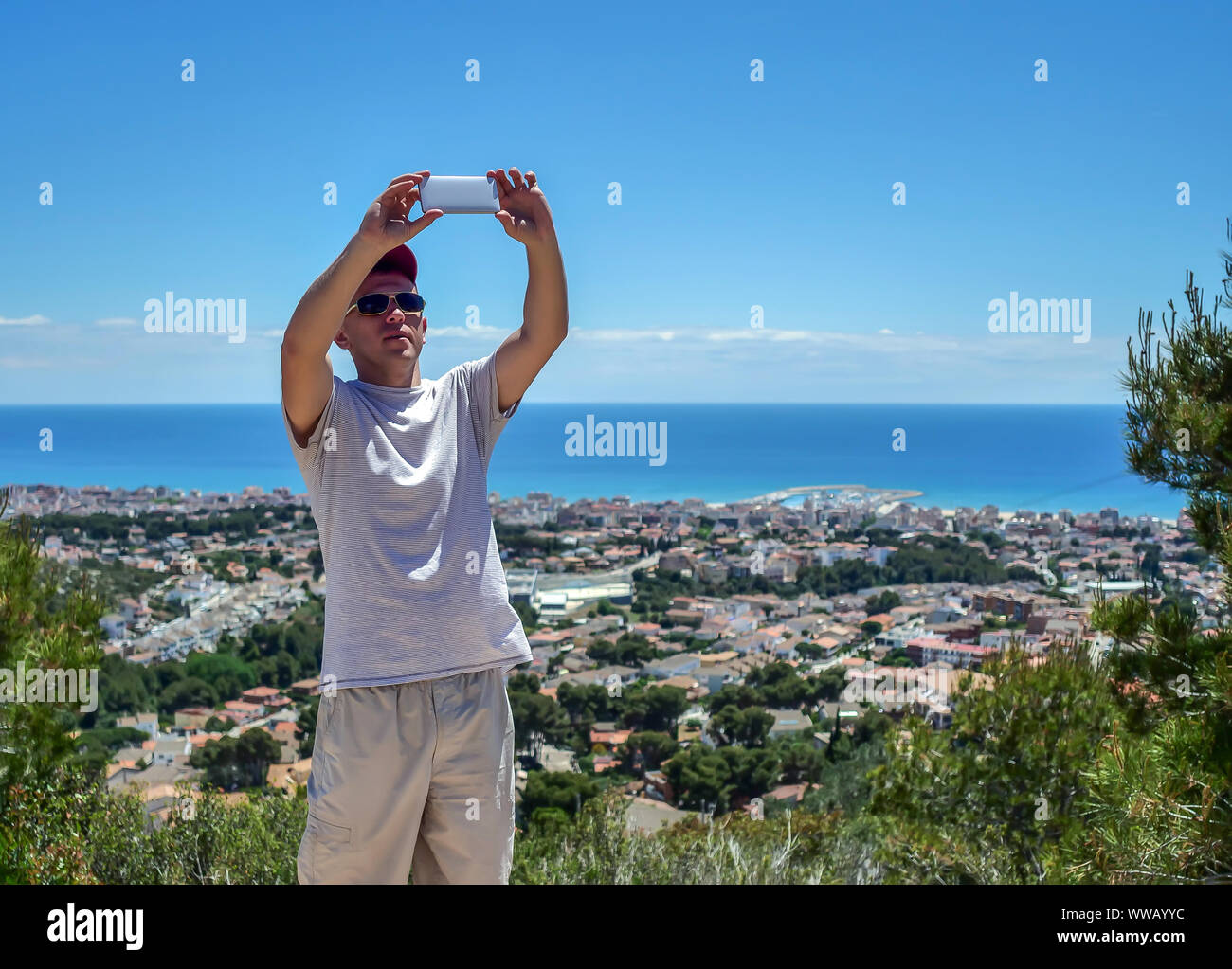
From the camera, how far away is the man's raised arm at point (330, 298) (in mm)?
1488

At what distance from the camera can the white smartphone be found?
163 centimetres

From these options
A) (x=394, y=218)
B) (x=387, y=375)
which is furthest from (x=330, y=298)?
(x=387, y=375)

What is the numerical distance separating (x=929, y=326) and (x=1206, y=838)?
22846 mm

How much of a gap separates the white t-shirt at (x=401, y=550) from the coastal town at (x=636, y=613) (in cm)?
519

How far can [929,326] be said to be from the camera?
24656 mm

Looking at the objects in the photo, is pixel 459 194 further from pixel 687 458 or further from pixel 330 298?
pixel 687 458

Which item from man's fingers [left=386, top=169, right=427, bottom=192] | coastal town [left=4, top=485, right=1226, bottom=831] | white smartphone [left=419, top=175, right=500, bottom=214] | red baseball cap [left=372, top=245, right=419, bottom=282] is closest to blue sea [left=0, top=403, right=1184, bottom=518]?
coastal town [left=4, top=485, right=1226, bottom=831]

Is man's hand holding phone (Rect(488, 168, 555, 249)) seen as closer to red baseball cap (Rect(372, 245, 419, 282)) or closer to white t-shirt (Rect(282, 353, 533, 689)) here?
red baseball cap (Rect(372, 245, 419, 282))

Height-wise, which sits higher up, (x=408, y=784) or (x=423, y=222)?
(x=423, y=222)

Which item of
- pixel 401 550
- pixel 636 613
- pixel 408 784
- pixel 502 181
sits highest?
pixel 502 181

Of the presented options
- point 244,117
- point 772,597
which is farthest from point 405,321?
point 244,117

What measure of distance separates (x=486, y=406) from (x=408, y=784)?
717mm

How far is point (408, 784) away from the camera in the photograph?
61.4 inches
